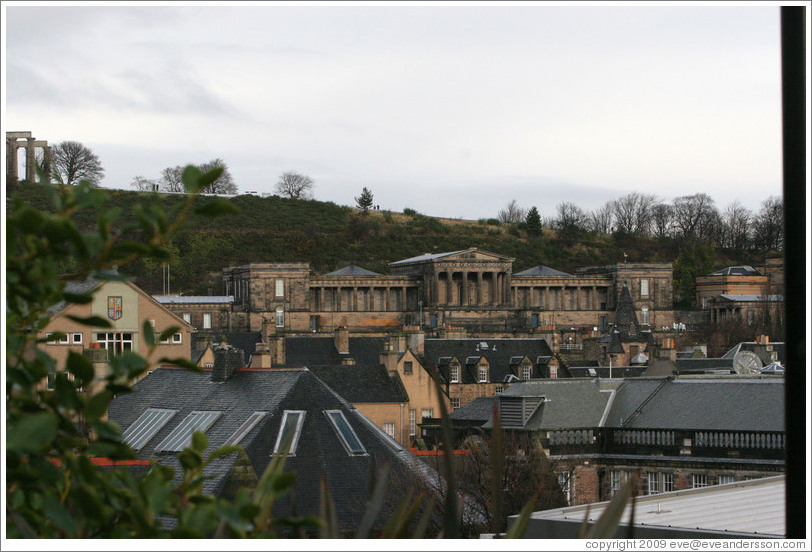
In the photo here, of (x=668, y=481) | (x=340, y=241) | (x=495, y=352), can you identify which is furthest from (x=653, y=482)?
(x=340, y=241)

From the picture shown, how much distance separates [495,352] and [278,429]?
99.5ft

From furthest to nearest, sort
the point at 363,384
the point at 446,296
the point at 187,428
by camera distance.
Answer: the point at 446,296 → the point at 363,384 → the point at 187,428

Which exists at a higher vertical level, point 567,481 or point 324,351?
point 324,351

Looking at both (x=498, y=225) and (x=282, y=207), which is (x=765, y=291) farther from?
(x=282, y=207)

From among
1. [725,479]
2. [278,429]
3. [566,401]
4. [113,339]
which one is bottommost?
[725,479]

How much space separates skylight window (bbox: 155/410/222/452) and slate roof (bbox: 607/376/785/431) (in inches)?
458

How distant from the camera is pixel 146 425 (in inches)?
1073

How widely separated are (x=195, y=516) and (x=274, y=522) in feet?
1.10

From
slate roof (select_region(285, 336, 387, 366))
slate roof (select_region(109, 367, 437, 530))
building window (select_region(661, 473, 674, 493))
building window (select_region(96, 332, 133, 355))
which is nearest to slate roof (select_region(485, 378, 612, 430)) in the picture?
building window (select_region(661, 473, 674, 493))

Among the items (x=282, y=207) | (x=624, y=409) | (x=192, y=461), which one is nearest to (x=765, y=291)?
(x=282, y=207)

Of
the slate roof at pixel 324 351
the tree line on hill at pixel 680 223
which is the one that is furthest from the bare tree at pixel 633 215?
the slate roof at pixel 324 351

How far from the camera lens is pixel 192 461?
353cm

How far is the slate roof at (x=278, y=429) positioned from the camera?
21613mm

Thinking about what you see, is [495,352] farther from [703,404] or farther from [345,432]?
[345,432]
